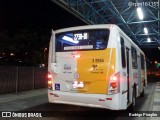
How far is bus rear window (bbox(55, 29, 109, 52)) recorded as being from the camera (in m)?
9.12

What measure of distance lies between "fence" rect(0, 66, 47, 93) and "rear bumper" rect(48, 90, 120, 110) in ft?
23.5

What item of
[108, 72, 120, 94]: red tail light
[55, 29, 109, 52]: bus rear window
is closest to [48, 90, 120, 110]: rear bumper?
[108, 72, 120, 94]: red tail light

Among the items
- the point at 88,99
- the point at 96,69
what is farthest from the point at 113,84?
the point at 88,99

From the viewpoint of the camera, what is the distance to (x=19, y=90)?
58.2ft

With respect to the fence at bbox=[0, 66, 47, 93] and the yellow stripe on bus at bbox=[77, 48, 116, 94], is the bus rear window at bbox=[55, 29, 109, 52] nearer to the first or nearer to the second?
the yellow stripe on bus at bbox=[77, 48, 116, 94]

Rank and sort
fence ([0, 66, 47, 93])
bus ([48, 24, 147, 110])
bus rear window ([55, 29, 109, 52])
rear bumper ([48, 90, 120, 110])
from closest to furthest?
rear bumper ([48, 90, 120, 110]) < bus ([48, 24, 147, 110]) < bus rear window ([55, 29, 109, 52]) < fence ([0, 66, 47, 93])

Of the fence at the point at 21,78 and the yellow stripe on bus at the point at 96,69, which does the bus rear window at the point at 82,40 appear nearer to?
the yellow stripe on bus at the point at 96,69

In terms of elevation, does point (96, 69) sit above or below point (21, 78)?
above

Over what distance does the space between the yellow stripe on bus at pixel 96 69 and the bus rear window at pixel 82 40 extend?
0.23m

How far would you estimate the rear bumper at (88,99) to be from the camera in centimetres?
862

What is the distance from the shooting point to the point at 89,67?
9.05 metres

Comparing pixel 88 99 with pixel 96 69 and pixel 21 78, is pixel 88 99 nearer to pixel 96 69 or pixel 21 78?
pixel 96 69

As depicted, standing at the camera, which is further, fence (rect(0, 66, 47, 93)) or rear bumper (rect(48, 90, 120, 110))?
fence (rect(0, 66, 47, 93))

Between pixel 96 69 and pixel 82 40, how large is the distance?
1.15 m
